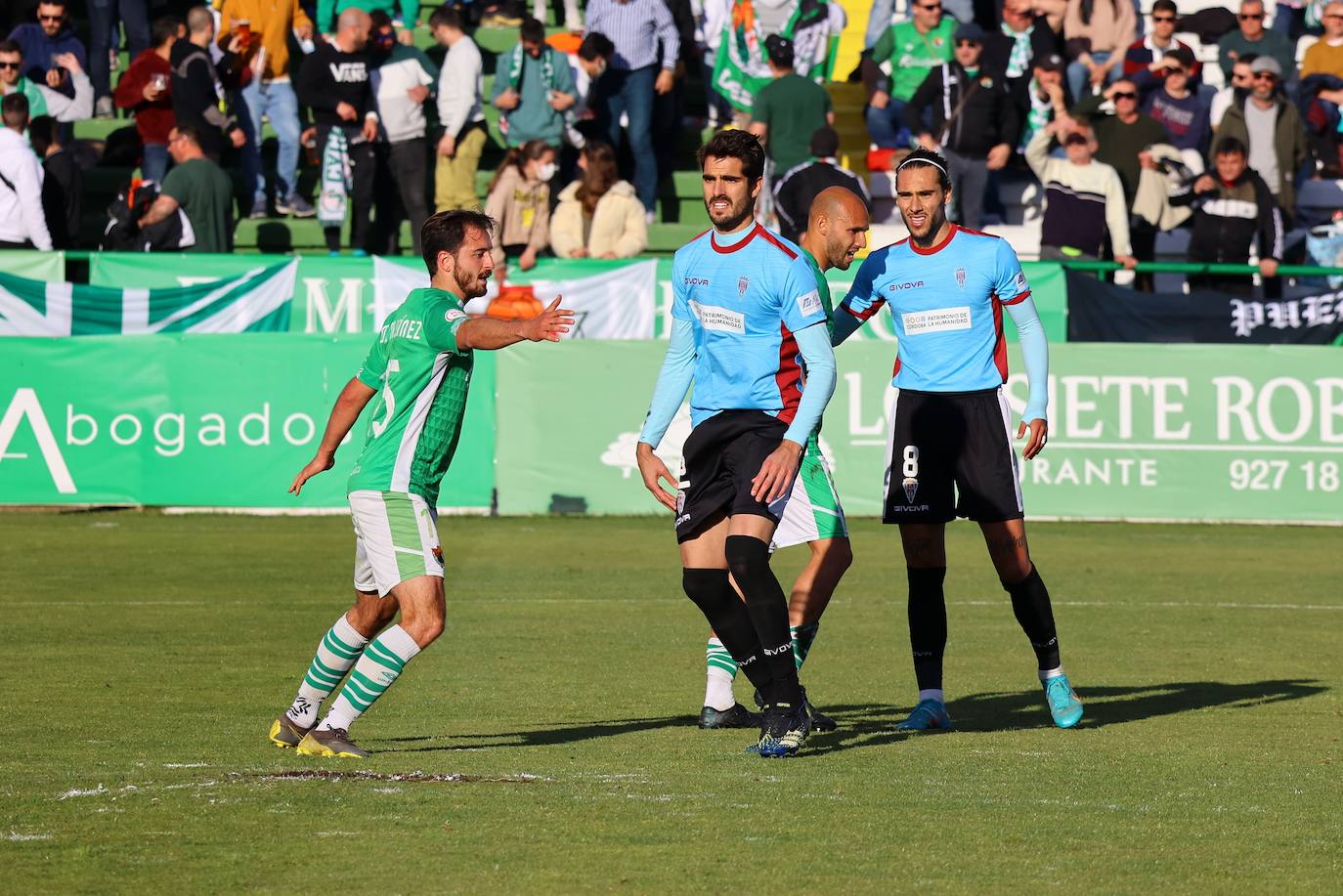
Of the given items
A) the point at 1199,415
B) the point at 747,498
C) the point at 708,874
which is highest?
the point at 747,498

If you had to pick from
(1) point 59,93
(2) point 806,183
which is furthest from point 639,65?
(1) point 59,93

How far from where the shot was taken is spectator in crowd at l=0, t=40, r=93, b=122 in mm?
22109

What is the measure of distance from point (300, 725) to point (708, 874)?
2443 millimetres

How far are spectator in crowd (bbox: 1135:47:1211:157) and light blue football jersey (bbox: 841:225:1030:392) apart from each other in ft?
49.8

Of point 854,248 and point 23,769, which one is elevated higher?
point 854,248

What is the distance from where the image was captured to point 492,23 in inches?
1008

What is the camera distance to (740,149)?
7258 millimetres

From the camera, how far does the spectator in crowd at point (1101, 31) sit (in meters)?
24.4

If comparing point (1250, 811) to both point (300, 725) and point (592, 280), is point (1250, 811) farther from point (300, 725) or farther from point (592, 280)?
point (592, 280)

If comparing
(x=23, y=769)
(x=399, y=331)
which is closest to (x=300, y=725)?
(x=23, y=769)

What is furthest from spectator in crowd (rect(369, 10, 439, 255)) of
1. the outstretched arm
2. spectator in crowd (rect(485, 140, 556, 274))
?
the outstretched arm

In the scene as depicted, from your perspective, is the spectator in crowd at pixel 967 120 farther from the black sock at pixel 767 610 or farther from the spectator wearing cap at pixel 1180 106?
the black sock at pixel 767 610

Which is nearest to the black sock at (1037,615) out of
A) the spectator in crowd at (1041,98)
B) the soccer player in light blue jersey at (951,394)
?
the soccer player in light blue jersey at (951,394)

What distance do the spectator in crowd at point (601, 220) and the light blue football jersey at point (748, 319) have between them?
1321cm
